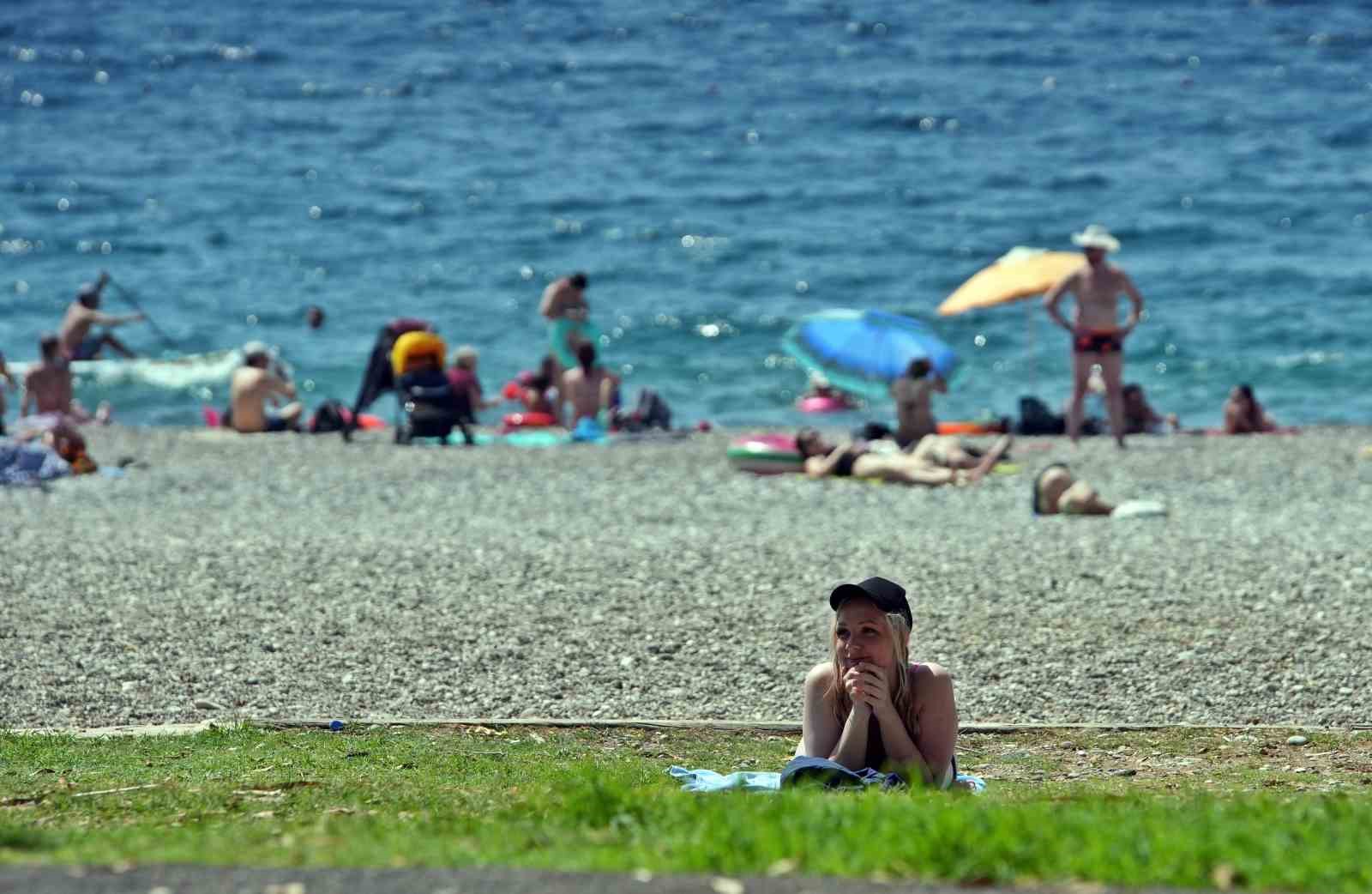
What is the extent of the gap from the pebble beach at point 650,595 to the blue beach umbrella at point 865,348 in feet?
11.7

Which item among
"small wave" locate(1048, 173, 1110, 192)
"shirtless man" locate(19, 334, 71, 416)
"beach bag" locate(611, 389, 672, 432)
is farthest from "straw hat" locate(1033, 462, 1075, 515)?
"small wave" locate(1048, 173, 1110, 192)

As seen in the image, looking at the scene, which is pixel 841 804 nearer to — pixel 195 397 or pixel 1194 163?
pixel 195 397

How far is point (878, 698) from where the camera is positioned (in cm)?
580

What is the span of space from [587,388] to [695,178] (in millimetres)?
29546

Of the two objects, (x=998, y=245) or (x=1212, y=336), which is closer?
(x=1212, y=336)

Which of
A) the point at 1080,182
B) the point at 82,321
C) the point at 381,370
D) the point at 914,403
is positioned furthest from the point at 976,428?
the point at 1080,182

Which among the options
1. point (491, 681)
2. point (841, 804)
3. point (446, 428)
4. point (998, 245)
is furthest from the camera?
point (998, 245)

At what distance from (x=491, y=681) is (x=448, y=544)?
3.48 m

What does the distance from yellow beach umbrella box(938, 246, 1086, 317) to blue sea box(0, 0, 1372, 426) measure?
11.1 ft

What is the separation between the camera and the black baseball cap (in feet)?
18.7

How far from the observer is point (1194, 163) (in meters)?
47.8

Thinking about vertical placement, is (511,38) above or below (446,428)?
above

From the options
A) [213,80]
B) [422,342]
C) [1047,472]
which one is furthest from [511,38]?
[1047,472]

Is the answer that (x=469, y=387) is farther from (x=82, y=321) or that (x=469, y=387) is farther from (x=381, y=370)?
(x=82, y=321)
